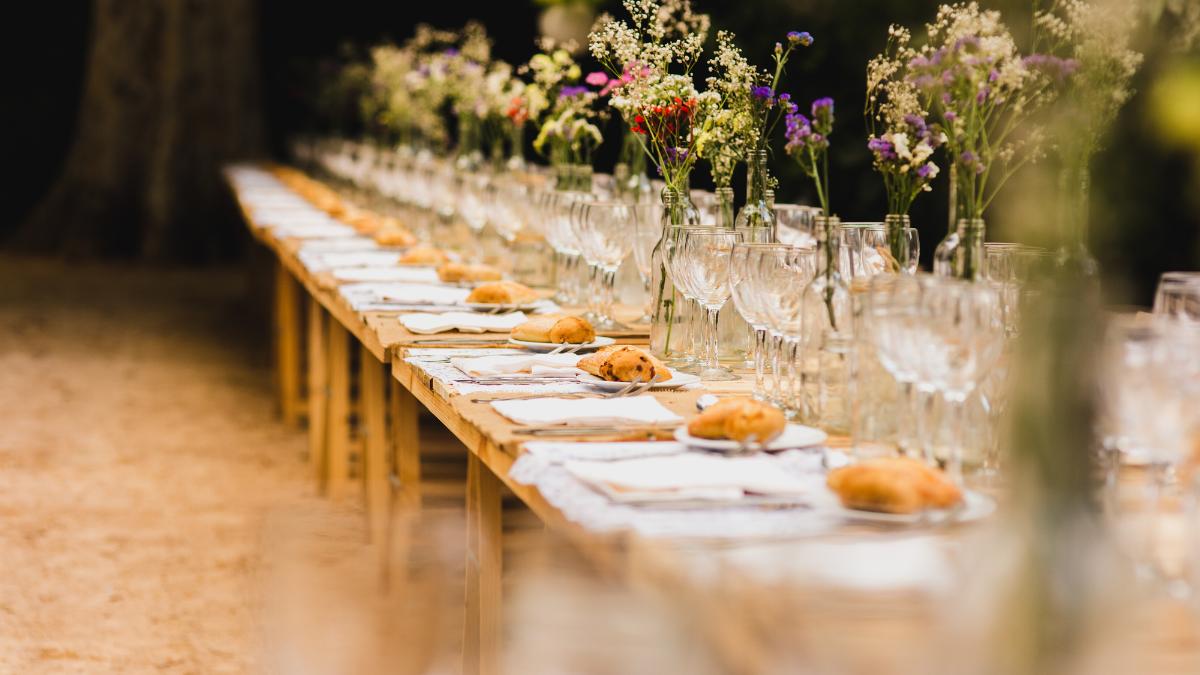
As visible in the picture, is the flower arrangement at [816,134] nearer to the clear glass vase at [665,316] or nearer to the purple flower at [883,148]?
the purple flower at [883,148]

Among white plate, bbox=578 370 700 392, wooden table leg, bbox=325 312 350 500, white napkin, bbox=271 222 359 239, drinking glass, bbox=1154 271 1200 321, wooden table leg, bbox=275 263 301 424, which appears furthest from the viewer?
wooden table leg, bbox=275 263 301 424

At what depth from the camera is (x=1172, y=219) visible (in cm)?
338

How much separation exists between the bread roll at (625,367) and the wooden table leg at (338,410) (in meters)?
2.07

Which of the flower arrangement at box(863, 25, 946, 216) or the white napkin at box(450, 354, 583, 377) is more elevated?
the flower arrangement at box(863, 25, 946, 216)

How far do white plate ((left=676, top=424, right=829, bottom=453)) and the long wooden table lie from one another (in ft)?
0.61

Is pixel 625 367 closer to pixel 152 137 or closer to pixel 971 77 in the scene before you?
pixel 971 77

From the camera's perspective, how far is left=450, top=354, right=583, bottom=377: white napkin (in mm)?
2096

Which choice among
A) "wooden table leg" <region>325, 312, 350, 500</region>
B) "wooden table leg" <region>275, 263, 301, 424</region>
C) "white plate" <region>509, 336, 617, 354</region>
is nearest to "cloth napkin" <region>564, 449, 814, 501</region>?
"white plate" <region>509, 336, 617, 354</region>

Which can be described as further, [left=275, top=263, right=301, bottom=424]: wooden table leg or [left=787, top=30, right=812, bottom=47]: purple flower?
[left=275, top=263, right=301, bottom=424]: wooden table leg

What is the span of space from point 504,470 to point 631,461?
0.59 ft

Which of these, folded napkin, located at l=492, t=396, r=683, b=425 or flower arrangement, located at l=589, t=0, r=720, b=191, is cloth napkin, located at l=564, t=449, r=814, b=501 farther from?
flower arrangement, located at l=589, t=0, r=720, b=191

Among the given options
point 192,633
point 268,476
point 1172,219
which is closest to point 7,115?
point 268,476

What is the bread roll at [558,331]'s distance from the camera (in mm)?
2309

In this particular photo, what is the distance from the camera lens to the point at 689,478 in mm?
1454
